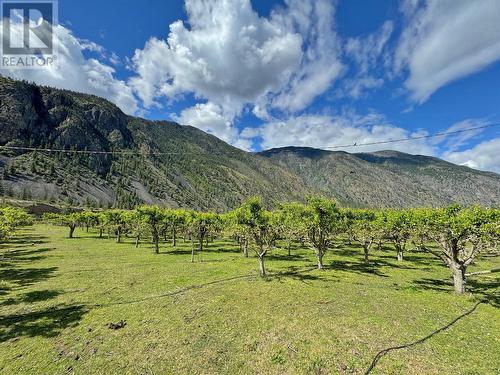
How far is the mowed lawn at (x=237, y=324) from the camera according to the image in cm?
1324

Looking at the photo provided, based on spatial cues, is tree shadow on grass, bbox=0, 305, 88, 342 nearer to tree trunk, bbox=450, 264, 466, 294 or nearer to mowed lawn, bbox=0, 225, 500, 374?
mowed lawn, bbox=0, 225, 500, 374

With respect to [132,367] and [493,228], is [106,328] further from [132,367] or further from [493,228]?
[493,228]

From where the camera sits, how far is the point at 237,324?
17.7 m

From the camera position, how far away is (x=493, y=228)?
21.6 m

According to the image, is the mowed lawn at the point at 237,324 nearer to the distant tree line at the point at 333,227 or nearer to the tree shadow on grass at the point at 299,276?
the tree shadow on grass at the point at 299,276

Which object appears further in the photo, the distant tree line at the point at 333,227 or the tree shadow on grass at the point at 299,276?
the tree shadow on grass at the point at 299,276

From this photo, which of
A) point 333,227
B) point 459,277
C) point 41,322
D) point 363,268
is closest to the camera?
point 41,322

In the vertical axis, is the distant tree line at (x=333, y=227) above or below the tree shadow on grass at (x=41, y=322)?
above

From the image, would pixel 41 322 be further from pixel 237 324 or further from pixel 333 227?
pixel 333 227

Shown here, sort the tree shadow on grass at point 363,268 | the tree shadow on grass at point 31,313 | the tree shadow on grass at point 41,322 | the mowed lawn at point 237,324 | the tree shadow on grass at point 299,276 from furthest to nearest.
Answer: the tree shadow on grass at point 363,268 → the tree shadow on grass at point 299,276 → the tree shadow on grass at point 31,313 → the tree shadow on grass at point 41,322 → the mowed lawn at point 237,324

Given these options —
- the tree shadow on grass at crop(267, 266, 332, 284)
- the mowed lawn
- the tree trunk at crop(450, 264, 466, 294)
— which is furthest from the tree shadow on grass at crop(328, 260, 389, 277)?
the tree trunk at crop(450, 264, 466, 294)

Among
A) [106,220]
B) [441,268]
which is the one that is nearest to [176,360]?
[441,268]

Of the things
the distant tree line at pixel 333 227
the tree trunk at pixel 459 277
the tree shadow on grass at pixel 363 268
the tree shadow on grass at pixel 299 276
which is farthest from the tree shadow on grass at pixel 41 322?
the tree trunk at pixel 459 277

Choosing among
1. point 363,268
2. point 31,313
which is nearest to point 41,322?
point 31,313
